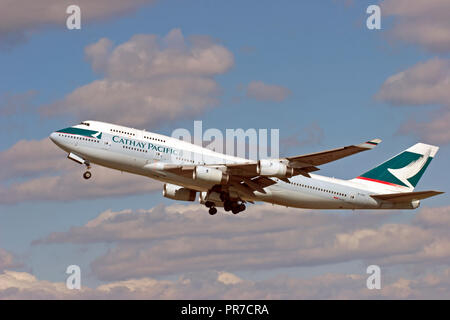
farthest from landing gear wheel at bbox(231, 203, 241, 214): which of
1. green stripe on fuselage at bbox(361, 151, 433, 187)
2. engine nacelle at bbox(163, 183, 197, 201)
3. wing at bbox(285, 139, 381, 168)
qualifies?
green stripe on fuselage at bbox(361, 151, 433, 187)

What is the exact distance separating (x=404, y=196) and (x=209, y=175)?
18.6 m

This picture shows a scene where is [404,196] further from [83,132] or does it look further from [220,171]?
[83,132]

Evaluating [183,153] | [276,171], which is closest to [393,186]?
[276,171]

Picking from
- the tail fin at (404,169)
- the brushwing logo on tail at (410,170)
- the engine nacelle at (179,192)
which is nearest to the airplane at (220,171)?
the engine nacelle at (179,192)

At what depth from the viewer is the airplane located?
55594 millimetres

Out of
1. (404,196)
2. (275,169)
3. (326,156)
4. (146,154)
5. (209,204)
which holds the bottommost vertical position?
(209,204)

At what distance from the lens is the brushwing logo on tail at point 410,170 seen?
68.7 meters

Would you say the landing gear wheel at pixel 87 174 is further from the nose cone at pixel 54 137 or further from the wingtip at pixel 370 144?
the wingtip at pixel 370 144

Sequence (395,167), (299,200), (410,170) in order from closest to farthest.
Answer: (299,200), (395,167), (410,170)

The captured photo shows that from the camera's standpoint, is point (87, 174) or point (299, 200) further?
point (299, 200)

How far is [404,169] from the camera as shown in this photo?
69.1 meters

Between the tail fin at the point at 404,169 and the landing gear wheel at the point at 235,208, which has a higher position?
the tail fin at the point at 404,169

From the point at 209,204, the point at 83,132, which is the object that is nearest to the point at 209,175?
the point at 209,204
